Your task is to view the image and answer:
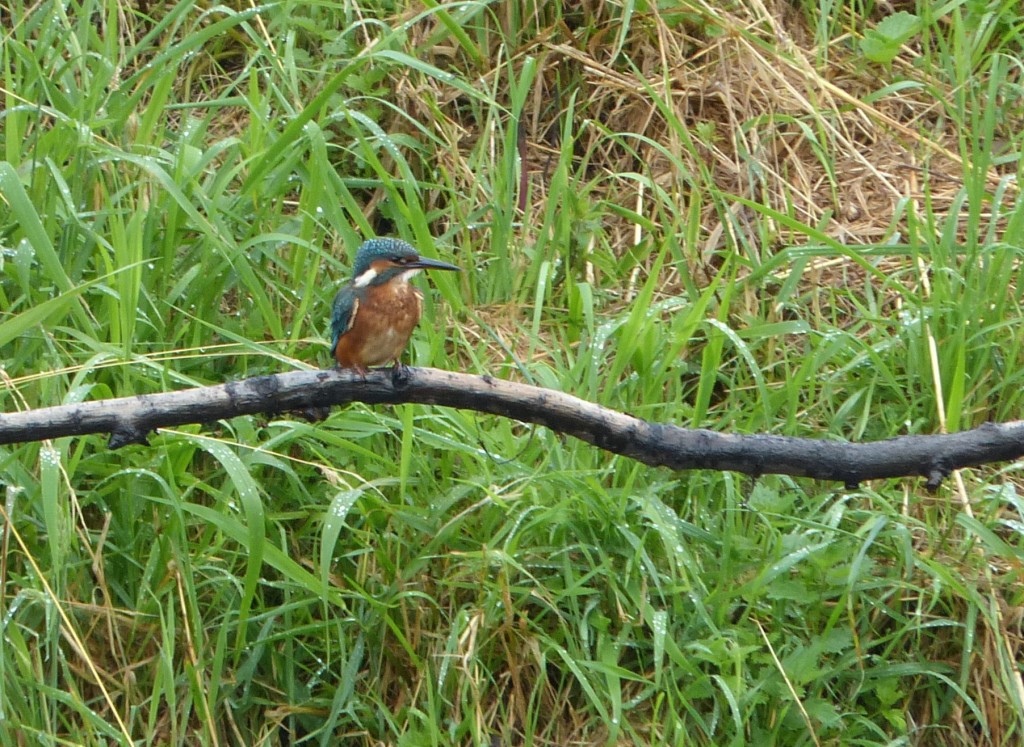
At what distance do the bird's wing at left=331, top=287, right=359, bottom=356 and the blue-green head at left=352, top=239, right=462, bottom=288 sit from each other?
0.05m

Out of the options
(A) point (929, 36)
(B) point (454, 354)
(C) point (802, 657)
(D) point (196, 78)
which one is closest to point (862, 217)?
(A) point (929, 36)

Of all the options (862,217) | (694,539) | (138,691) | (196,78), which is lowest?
(138,691)

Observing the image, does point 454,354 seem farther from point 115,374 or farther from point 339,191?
point 115,374

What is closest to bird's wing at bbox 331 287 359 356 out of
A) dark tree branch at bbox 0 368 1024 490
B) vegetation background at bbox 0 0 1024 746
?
vegetation background at bbox 0 0 1024 746

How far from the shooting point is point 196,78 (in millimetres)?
4797

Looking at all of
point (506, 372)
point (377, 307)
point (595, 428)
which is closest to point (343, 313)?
point (377, 307)

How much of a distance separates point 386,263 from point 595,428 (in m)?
1.19

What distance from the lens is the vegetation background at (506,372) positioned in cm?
335

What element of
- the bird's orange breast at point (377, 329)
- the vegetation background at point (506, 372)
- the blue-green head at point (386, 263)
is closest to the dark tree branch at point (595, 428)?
the vegetation background at point (506, 372)

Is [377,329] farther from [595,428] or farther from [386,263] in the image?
[595,428]

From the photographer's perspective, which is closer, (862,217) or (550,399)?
(550,399)

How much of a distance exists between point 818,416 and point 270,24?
7.42 feet

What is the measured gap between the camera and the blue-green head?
136 inches

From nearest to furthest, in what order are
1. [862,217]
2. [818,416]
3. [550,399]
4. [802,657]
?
[550,399] < [802,657] < [818,416] < [862,217]
